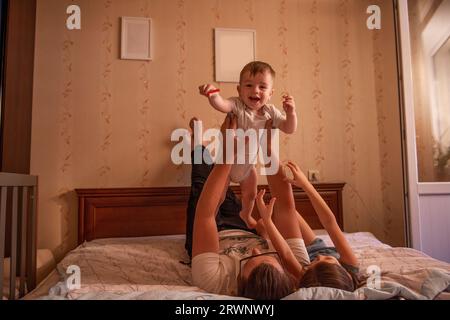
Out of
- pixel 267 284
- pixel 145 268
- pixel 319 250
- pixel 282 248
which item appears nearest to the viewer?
pixel 267 284

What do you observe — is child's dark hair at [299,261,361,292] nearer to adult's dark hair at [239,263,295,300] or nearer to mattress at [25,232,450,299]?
adult's dark hair at [239,263,295,300]

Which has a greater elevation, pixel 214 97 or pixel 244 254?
pixel 214 97

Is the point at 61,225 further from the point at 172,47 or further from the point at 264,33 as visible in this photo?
the point at 264,33

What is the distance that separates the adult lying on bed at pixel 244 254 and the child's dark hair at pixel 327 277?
48mm

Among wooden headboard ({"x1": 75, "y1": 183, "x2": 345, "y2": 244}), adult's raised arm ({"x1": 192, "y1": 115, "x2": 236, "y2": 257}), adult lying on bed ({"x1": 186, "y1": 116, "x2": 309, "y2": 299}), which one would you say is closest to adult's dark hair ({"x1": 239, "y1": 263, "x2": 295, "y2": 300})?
adult lying on bed ({"x1": 186, "y1": 116, "x2": 309, "y2": 299})

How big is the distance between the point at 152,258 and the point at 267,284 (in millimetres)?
717

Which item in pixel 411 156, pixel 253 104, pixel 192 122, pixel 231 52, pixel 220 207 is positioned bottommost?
pixel 220 207

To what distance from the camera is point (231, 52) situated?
6.59 feet

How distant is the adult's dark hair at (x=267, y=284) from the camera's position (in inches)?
34.2

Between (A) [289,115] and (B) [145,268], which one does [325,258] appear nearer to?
(A) [289,115]

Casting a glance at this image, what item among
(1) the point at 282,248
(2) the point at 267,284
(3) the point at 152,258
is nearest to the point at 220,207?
(3) the point at 152,258

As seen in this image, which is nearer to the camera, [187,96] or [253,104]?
[253,104]

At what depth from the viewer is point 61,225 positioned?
1881mm

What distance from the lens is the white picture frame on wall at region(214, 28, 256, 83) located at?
2004 mm
